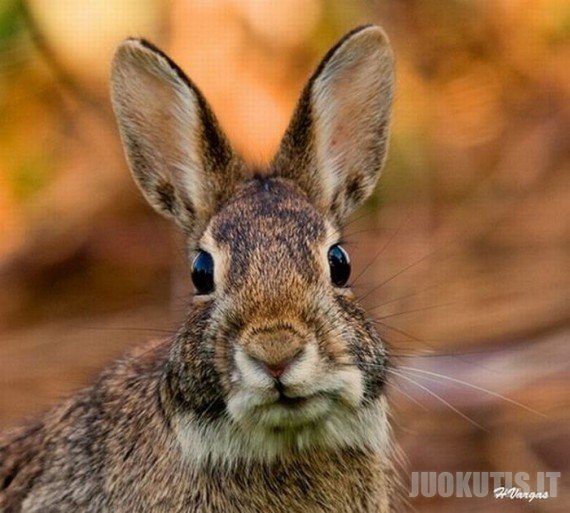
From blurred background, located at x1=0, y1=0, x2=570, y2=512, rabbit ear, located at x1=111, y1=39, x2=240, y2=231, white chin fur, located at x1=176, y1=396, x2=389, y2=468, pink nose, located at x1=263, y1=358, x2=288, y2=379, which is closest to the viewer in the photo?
pink nose, located at x1=263, y1=358, x2=288, y2=379

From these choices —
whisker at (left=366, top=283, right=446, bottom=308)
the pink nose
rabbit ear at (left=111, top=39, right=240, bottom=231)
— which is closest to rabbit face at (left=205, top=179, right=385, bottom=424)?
the pink nose

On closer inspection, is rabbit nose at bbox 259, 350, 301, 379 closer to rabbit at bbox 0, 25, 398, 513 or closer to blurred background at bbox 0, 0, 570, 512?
rabbit at bbox 0, 25, 398, 513

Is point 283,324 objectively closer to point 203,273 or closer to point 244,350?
point 244,350

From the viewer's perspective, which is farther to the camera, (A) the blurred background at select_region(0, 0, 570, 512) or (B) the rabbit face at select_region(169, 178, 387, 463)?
(A) the blurred background at select_region(0, 0, 570, 512)

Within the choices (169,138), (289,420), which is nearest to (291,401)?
(289,420)

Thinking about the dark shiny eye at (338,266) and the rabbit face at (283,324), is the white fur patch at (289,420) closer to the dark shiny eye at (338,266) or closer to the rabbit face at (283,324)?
the rabbit face at (283,324)

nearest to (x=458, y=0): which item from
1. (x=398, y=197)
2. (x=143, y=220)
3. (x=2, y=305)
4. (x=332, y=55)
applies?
(x=398, y=197)
